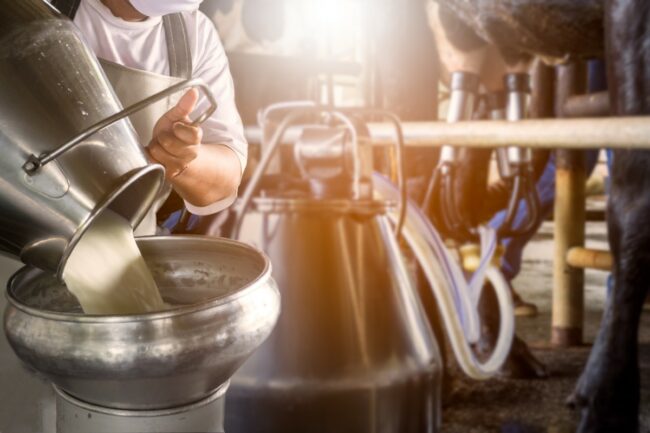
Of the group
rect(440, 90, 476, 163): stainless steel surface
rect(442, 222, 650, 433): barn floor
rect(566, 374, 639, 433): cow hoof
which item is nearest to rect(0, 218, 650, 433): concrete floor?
rect(442, 222, 650, 433): barn floor

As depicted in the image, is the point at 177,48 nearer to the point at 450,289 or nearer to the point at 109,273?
the point at 109,273

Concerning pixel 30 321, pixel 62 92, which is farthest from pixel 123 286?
pixel 62 92

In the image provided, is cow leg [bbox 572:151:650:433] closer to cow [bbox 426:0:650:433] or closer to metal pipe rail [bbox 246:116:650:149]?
cow [bbox 426:0:650:433]

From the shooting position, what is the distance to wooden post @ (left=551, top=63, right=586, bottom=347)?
7.40ft

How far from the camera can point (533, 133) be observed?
1.38m

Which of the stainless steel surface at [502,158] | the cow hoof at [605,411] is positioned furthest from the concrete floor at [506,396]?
the stainless steel surface at [502,158]

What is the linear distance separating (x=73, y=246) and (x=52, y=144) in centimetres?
12

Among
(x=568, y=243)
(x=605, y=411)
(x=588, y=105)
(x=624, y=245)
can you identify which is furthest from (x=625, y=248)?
(x=588, y=105)

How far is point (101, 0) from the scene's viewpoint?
3.61ft

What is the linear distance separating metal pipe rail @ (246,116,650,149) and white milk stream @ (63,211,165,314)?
803mm

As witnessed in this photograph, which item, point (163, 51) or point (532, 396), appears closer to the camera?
point (163, 51)

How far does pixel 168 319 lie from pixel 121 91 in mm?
523

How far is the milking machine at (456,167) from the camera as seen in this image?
2.16m

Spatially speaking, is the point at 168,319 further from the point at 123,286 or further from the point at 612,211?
the point at 612,211
